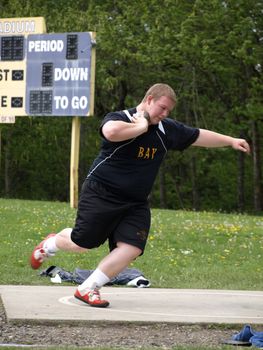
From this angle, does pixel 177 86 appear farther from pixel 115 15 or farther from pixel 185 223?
pixel 185 223

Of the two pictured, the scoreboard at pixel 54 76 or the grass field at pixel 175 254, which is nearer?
the grass field at pixel 175 254

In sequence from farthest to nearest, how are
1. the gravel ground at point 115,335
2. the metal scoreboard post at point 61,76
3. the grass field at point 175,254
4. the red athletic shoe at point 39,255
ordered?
the metal scoreboard post at point 61,76 < the grass field at point 175,254 < the red athletic shoe at point 39,255 < the gravel ground at point 115,335

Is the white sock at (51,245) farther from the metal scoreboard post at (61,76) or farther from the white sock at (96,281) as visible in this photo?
the metal scoreboard post at (61,76)

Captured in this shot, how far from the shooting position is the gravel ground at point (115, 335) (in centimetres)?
593

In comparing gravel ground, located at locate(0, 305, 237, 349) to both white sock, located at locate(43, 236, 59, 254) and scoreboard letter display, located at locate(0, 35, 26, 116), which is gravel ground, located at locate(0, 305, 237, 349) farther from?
scoreboard letter display, located at locate(0, 35, 26, 116)

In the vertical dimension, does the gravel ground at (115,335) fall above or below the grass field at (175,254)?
above

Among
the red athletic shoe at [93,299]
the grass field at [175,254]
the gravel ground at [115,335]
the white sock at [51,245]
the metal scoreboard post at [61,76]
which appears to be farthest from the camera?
the metal scoreboard post at [61,76]

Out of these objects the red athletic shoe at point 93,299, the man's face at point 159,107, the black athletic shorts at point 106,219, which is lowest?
the red athletic shoe at point 93,299

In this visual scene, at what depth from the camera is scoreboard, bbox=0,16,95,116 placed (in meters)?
20.4

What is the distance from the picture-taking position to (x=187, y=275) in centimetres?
1027

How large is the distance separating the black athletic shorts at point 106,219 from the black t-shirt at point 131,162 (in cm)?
8

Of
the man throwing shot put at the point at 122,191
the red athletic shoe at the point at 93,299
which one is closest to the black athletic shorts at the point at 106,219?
the man throwing shot put at the point at 122,191

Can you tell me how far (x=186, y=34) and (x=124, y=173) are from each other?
86.6ft

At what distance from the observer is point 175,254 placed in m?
12.2
